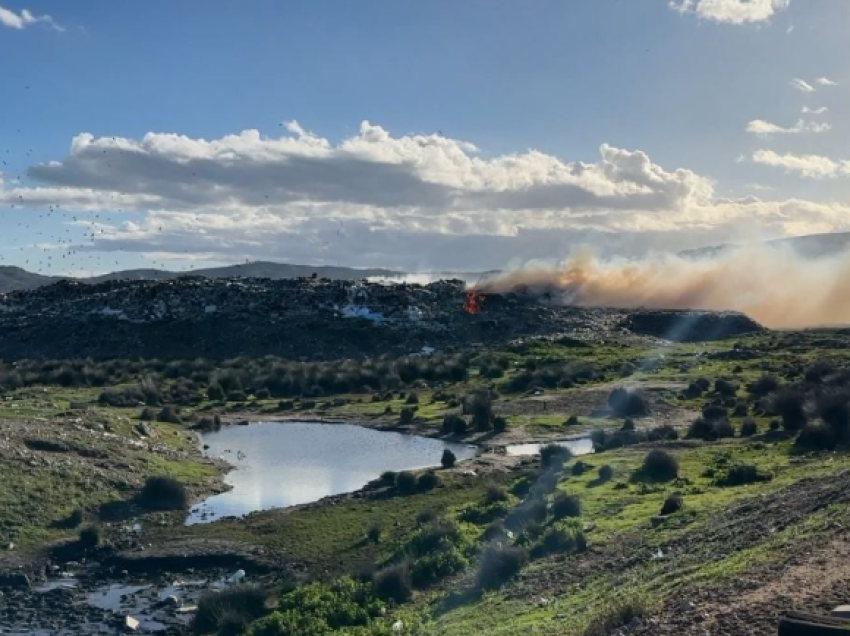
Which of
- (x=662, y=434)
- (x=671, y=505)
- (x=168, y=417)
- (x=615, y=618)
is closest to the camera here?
(x=615, y=618)

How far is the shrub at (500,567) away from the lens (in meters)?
21.2

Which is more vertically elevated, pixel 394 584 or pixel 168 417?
pixel 394 584

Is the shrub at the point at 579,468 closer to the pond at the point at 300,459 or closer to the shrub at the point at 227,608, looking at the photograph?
the pond at the point at 300,459

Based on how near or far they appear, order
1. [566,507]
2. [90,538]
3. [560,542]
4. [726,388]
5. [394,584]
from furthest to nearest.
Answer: [726,388] < [90,538] < [566,507] < [560,542] < [394,584]

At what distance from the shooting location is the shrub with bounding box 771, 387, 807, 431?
1511 inches

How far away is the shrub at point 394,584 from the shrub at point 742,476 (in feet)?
34.8

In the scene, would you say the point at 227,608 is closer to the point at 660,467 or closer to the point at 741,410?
the point at 660,467

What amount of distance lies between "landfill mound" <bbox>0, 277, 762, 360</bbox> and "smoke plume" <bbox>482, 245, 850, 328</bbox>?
577 centimetres

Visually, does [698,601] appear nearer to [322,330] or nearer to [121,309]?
[322,330]

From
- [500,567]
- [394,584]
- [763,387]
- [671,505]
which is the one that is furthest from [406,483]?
[763,387]

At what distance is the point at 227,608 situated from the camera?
22.5 metres

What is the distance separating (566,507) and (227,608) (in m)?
9.62

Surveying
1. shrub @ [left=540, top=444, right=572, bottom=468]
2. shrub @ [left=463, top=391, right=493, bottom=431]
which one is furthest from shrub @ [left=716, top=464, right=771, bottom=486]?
shrub @ [left=463, top=391, right=493, bottom=431]

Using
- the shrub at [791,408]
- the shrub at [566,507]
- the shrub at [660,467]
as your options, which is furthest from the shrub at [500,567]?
the shrub at [791,408]
